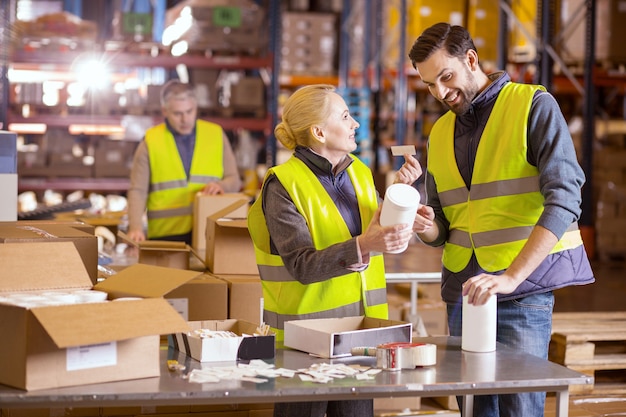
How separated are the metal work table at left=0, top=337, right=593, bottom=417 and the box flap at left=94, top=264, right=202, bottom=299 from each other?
0.24m

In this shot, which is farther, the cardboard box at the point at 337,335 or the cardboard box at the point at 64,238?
the cardboard box at the point at 64,238

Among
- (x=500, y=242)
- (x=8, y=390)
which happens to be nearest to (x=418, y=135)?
(x=500, y=242)

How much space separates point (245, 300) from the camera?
15.3ft

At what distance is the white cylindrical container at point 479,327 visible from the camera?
122 inches

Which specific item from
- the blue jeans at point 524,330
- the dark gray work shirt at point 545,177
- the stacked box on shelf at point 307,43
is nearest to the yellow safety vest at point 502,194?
the dark gray work shirt at point 545,177

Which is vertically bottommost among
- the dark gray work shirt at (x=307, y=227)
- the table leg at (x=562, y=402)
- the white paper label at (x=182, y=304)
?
the white paper label at (x=182, y=304)

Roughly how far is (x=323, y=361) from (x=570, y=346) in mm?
2951

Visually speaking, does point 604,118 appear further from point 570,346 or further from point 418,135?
point 570,346

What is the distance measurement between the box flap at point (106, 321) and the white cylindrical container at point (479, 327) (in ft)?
3.19

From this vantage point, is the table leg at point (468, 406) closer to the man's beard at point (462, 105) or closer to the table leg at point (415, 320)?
the man's beard at point (462, 105)

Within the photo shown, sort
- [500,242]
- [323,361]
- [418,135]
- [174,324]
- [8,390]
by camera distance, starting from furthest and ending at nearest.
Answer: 1. [418,135]
2. [500,242]
3. [323,361]
4. [174,324]
5. [8,390]

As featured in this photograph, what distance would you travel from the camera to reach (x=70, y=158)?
10141 millimetres

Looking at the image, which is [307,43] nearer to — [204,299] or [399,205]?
[204,299]

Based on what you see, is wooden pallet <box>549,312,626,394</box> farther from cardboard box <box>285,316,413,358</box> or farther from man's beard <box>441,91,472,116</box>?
cardboard box <box>285,316,413,358</box>
